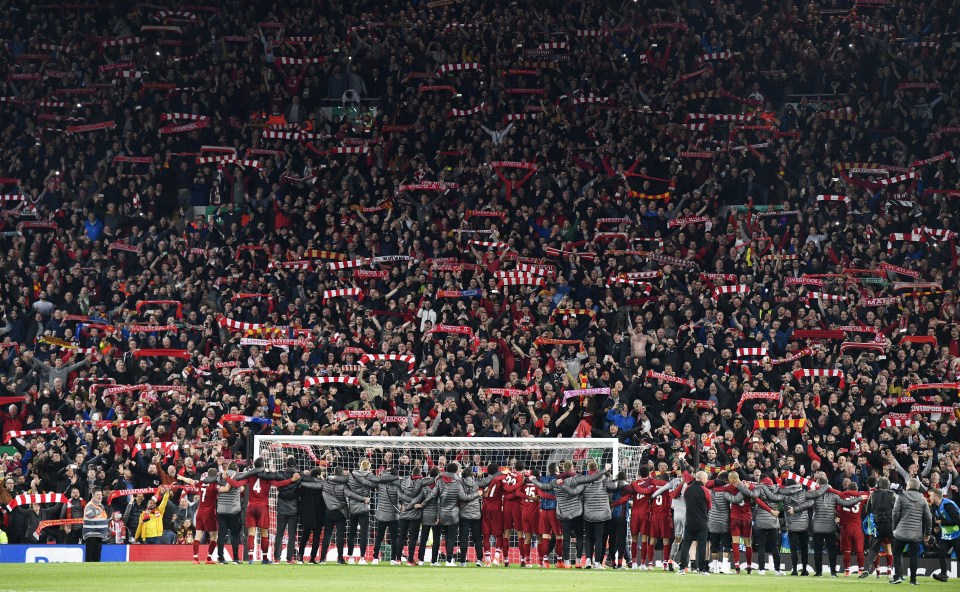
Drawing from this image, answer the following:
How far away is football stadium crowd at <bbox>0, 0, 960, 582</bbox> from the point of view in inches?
954

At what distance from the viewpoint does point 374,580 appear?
1958 cm

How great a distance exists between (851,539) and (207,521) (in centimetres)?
1019

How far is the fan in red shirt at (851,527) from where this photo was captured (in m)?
22.1

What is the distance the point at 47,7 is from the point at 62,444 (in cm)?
2075

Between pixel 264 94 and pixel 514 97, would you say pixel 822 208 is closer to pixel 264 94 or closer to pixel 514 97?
pixel 514 97

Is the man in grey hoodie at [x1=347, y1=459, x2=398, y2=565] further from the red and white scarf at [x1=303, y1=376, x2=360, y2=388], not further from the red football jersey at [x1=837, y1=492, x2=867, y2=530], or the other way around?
the red football jersey at [x1=837, y1=492, x2=867, y2=530]

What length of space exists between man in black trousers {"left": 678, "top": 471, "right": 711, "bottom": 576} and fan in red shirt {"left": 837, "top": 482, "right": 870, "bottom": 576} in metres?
2.18

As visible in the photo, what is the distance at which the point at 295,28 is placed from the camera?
42469mm

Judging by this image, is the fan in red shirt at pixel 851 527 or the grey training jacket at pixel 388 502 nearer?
the fan in red shirt at pixel 851 527

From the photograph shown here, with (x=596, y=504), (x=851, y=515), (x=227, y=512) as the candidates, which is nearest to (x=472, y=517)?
(x=596, y=504)

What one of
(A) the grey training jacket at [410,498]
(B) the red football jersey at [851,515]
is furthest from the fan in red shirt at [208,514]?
(B) the red football jersey at [851,515]

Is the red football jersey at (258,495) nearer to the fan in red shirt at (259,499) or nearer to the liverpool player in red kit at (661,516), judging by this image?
the fan in red shirt at (259,499)

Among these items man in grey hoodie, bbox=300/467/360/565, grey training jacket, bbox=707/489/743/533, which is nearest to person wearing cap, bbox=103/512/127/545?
man in grey hoodie, bbox=300/467/360/565

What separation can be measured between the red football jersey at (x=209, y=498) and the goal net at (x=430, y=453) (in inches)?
76.1
